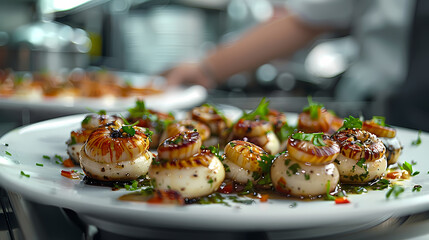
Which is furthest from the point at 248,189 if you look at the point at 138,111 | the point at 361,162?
the point at 138,111

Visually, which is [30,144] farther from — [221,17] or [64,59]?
[221,17]

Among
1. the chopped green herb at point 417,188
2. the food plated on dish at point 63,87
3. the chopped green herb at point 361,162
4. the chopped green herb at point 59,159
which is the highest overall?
the chopped green herb at point 361,162

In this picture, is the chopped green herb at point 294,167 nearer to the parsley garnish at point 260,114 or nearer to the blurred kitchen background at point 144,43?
the parsley garnish at point 260,114

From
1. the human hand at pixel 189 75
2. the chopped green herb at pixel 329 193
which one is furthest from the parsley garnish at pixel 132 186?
the human hand at pixel 189 75

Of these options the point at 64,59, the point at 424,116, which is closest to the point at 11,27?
the point at 64,59

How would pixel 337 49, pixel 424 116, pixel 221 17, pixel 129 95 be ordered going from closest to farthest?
pixel 424 116 → pixel 129 95 → pixel 221 17 → pixel 337 49

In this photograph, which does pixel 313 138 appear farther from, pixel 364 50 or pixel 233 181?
pixel 364 50
